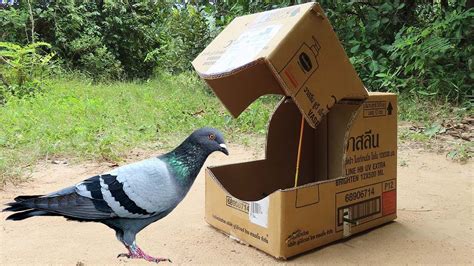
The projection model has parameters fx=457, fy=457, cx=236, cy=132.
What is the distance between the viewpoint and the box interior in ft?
6.35

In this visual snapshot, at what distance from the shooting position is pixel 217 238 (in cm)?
171

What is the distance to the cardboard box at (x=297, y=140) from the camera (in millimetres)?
1315

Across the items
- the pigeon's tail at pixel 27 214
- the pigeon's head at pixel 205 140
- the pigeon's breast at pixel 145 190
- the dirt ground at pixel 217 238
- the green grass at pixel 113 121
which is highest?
the pigeon's head at pixel 205 140

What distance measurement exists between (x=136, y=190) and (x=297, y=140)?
1.33m

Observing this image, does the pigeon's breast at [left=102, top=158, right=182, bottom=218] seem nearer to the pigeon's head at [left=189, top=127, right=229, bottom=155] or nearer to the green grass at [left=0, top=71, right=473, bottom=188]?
the pigeon's head at [left=189, top=127, right=229, bottom=155]

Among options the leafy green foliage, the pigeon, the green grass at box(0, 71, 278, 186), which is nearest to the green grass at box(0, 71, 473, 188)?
the green grass at box(0, 71, 278, 186)

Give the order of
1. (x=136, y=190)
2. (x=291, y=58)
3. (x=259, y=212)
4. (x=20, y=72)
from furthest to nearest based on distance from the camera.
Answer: (x=20, y=72)
(x=259, y=212)
(x=291, y=58)
(x=136, y=190)

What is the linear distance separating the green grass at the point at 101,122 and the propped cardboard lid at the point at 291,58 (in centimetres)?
158

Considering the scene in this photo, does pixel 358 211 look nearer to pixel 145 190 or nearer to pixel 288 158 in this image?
pixel 288 158

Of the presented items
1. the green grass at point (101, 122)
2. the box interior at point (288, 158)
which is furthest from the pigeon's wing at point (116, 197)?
the green grass at point (101, 122)

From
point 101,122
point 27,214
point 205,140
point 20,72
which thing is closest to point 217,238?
point 205,140

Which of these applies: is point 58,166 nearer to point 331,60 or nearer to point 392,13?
point 331,60

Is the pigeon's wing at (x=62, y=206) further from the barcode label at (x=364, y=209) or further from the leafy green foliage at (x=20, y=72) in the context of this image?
the leafy green foliage at (x=20, y=72)

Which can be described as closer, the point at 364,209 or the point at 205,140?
the point at 205,140
